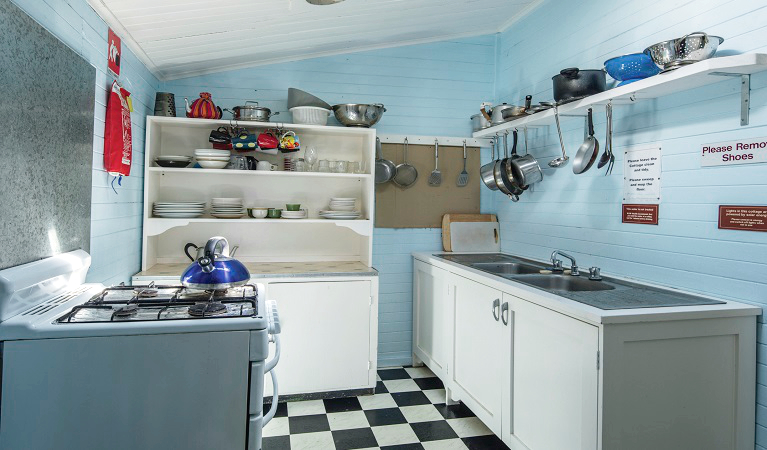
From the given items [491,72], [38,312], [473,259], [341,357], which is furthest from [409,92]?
[38,312]

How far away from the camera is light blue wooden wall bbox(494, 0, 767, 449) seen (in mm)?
2094

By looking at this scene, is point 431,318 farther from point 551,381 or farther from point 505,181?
point 551,381

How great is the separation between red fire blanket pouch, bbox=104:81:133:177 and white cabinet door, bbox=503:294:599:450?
6.96 ft

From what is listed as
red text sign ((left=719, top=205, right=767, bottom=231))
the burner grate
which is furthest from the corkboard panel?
the burner grate

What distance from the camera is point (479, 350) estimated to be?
292cm

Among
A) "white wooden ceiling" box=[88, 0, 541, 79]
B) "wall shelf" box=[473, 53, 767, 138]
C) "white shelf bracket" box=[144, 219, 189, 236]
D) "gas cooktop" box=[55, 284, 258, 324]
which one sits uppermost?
"white wooden ceiling" box=[88, 0, 541, 79]

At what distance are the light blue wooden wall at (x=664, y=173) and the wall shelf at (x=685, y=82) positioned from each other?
0.17 feet

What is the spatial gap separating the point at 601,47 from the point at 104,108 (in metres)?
2.76

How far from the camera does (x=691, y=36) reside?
2039 millimetres

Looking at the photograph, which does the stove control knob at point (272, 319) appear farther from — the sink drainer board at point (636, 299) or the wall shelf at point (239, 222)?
the wall shelf at point (239, 222)

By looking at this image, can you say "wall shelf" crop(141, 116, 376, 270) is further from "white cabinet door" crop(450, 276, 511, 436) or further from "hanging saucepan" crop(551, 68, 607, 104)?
"hanging saucepan" crop(551, 68, 607, 104)

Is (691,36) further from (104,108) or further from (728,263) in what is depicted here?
(104,108)

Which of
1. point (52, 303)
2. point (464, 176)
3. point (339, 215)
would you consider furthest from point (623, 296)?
point (52, 303)

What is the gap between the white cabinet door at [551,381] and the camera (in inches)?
77.5
